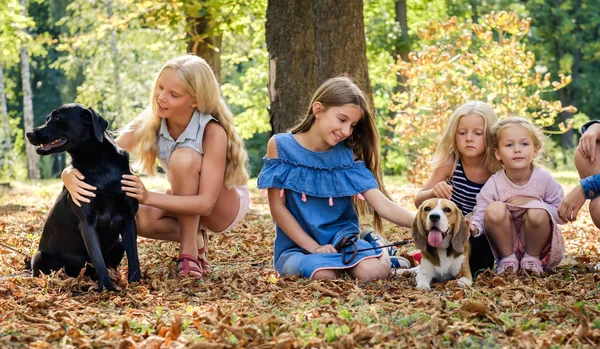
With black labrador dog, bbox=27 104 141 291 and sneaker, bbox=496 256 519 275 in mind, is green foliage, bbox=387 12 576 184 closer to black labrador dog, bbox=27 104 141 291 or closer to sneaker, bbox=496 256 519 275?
sneaker, bbox=496 256 519 275

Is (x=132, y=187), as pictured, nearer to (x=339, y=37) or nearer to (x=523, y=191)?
(x=523, y=191)

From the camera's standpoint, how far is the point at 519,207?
5.01m

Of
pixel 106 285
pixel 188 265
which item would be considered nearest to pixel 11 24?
pixel 188 265

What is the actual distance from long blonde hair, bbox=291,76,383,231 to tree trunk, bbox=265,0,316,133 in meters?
4.54

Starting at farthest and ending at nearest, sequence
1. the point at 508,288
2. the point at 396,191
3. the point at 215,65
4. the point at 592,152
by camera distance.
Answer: the point at 215,65, the point at 396,191, the point at 592,152, the point at 508,288

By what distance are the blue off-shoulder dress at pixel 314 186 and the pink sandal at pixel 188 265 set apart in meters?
0.58

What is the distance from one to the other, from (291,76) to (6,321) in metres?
6.94

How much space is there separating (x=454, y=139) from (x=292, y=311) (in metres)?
2.15

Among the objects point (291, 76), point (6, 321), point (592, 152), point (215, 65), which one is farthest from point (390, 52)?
point (6, 321)

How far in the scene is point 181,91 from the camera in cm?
533

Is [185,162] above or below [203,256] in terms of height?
above

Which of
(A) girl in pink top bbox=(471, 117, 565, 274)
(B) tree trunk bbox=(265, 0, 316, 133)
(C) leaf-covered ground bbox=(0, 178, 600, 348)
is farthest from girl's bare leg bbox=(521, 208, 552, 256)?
(B) tree trunk bbox=(265, 0, 316, 133)

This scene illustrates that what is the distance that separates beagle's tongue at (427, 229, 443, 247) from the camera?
459cm

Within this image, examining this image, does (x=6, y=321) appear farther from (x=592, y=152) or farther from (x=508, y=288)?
(x=592, y=152)
